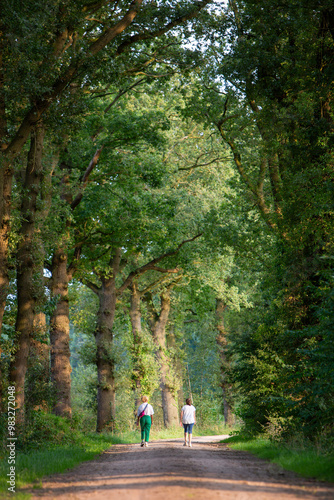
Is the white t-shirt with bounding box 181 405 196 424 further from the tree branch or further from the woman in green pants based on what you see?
the tree branch

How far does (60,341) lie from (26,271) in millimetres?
5940

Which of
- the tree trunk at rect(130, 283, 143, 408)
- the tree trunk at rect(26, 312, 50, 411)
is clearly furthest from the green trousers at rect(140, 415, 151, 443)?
the tree trunk at rect(130, 283, 143, 408)

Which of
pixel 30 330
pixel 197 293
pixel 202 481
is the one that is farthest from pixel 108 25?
pixel 197 293

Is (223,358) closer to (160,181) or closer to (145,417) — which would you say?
(160,181)

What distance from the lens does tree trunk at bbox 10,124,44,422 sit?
13.0 metres

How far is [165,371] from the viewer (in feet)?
107

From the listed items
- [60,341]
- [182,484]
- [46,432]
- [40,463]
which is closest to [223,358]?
[60,341]

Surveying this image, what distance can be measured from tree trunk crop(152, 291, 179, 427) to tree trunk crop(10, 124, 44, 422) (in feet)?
64.1

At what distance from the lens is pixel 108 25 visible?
15.5 metres

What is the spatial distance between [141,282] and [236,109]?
15.5 m

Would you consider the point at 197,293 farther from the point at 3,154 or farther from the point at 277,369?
the point at 3,154

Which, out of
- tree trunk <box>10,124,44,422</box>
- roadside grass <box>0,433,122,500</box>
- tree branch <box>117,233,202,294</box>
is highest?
tree branch <box>117,233,202,294</box>

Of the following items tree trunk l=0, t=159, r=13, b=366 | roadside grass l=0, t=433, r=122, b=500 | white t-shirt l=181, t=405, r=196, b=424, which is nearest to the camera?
roadside grass l=0, t=433, r=122, b=500

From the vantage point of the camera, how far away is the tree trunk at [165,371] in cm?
3238
